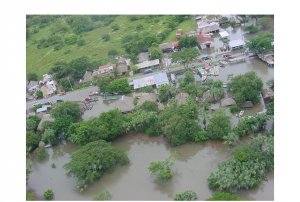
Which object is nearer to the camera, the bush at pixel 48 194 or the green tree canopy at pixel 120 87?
the bush at pixel 48 194

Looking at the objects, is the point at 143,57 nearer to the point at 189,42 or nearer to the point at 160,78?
the point at 189,42

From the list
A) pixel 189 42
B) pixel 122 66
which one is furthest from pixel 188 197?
pixel 189 42

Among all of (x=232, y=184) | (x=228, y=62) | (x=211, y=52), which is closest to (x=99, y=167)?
(x=232, y=184)

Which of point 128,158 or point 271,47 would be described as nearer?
point 128,158

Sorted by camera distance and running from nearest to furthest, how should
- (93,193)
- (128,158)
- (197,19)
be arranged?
(93,193) → (128,158) → (197,19)

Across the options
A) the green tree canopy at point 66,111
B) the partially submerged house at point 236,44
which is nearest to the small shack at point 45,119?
the green tree canopy at point 66,111

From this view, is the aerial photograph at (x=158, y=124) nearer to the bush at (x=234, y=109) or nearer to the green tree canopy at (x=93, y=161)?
the green tree canopy at (x=93, y=161)

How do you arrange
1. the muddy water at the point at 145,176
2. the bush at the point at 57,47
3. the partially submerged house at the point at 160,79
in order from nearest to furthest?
1. the muddy water at the point at 145,176
2. the partially submerged house at the point at 160,79
3. the bush at the point at 57,47

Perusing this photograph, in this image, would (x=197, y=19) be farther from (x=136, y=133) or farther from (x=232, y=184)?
(x=232, y=184)
